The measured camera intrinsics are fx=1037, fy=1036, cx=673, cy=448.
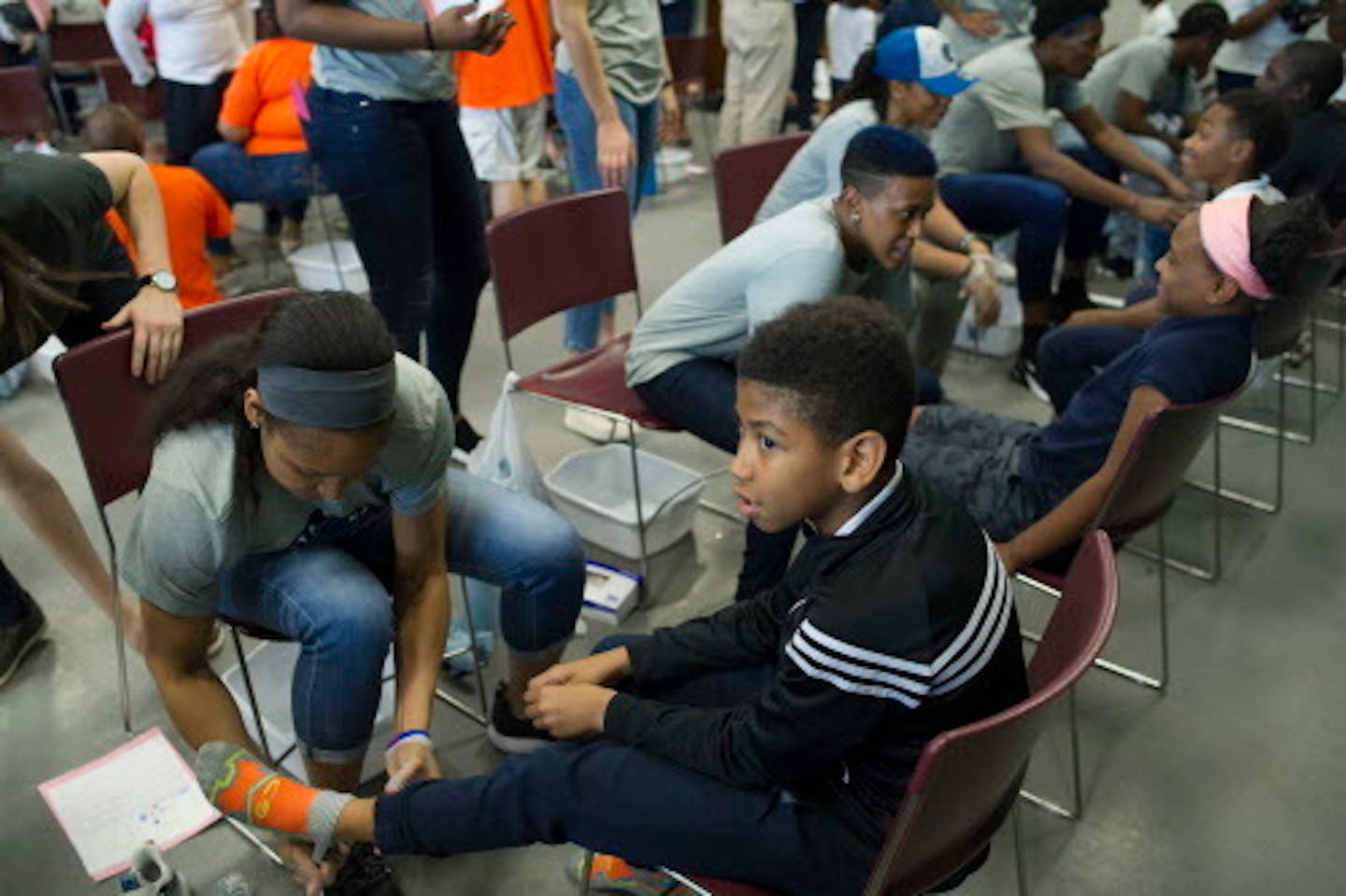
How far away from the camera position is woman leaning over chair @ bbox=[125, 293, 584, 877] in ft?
4.25

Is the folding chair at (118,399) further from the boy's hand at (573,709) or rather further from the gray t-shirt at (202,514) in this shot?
the boy's hand at (573,709)

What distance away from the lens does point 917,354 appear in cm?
299

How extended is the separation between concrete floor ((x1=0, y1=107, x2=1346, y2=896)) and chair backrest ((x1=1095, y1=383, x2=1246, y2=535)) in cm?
50

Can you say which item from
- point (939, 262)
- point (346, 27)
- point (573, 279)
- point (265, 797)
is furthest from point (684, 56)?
point (265, 797)

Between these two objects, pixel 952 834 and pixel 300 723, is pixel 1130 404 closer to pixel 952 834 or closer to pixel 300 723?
pixel 952 834

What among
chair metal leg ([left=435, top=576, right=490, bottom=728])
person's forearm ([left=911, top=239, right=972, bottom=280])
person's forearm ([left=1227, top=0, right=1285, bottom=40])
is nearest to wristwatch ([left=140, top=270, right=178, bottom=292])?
chair metal leg ([left=435, top=576, right=490, bottom=728])

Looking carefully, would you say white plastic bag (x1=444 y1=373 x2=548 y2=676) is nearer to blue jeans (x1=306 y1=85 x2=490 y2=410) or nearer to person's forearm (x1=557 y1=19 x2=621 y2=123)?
blue jeans (x1=306 y1=85 x2=490 y2=410)

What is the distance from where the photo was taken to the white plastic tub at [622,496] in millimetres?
2461

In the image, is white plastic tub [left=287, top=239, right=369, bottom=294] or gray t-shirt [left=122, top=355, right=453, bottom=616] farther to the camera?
white plastic tub [left=287, top=239, right=369, bottom=294]

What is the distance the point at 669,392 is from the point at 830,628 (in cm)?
111

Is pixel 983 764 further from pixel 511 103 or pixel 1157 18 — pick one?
pixel 1157 18

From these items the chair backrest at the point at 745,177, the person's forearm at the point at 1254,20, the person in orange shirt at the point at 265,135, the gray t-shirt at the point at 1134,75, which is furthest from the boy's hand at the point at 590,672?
the person's forearm at the point at 1254,20

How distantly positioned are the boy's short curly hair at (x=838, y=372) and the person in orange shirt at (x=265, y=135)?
281 centimetres

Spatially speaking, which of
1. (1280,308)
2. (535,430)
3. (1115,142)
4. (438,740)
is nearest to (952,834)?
(438,740)
